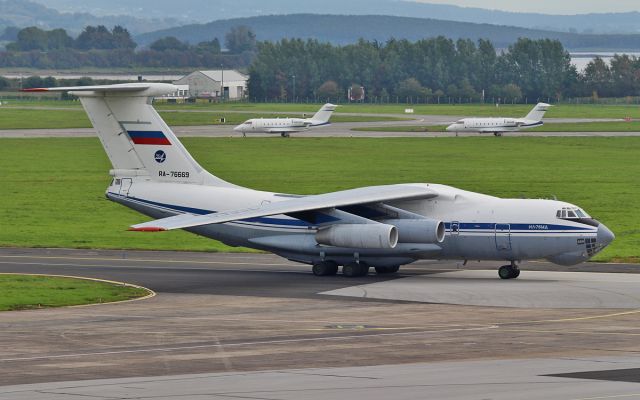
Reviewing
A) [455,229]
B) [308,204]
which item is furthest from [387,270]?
[308,204]

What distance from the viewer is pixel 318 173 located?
304ft

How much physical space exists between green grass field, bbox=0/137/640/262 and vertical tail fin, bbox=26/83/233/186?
23.5 feet

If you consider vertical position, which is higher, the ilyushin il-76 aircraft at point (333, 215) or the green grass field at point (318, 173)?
the ilyushin il-76 aircraft at point (333, 215)

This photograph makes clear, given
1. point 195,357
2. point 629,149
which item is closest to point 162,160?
point 195,357

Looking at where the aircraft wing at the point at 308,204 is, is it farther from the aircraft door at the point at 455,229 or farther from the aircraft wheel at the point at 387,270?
the aircraft wheel at the point at 387,270

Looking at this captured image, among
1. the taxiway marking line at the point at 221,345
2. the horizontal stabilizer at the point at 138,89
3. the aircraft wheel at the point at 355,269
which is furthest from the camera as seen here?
the horizontal stabilizer at the point at 138,89

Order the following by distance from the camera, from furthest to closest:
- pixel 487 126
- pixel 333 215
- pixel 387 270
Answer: pixel 487 126 < pixel 387 270 < pixel 333 215

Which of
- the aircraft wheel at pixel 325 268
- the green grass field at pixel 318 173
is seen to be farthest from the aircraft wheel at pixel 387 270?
the green grass field at pixel 318 173

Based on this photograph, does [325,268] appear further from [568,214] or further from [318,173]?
[318,173]

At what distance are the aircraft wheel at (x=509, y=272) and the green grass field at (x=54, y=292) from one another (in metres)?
12.1

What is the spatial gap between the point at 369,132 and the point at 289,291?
10272cm

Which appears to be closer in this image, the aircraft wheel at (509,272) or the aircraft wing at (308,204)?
the aircraft wing at (308,204)

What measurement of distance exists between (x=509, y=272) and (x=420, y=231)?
3.34 metres

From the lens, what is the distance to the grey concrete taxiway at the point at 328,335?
2602cm
